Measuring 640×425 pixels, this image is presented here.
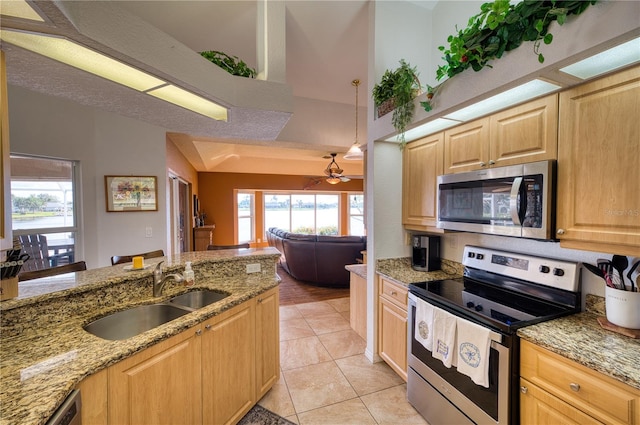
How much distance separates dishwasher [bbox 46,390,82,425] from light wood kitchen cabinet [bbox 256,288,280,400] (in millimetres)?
1064

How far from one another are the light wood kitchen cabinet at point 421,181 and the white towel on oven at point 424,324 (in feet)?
2.10

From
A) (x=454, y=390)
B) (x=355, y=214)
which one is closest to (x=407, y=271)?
(x=454, y=390)

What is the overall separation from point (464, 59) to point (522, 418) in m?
1.89

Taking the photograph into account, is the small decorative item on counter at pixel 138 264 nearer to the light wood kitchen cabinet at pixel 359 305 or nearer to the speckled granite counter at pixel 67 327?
the speckled granite counter at pixel 67 327

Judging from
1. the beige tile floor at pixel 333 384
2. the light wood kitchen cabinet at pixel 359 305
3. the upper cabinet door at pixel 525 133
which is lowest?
the beige tile floor at pixel 333 384

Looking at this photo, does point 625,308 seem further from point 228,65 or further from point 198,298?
point 228,65

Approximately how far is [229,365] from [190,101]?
1812 mm

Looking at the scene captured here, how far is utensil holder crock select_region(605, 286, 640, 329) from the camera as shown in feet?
4.08

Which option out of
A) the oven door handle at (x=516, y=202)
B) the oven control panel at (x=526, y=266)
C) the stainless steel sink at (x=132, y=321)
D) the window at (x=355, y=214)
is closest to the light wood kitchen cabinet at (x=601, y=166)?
the oven door handle at (x=516, y=202)

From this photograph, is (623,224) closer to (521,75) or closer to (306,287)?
(521,75)

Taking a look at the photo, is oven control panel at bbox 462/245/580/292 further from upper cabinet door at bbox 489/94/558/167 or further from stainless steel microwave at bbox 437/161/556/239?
upper cabinet door at bbox 489/94/558/167

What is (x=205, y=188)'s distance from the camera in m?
7.64

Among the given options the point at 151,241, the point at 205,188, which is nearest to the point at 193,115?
the point at 151,241

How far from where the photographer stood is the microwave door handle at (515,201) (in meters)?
1.51
